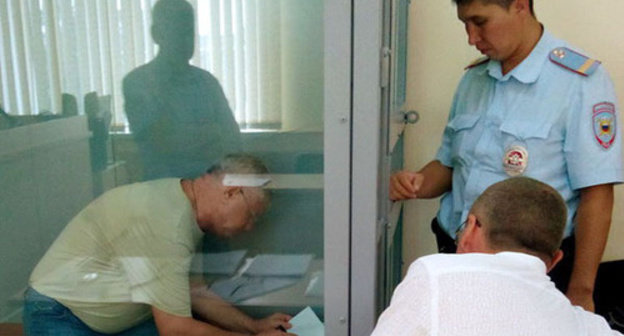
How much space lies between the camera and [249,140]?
3.74 feet

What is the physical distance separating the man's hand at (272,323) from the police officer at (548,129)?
397 mm

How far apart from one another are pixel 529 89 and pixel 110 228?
1021 millimetres

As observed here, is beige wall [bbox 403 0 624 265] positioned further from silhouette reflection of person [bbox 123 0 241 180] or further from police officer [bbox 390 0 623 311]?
silhouette reflection of person [bbox 123 0 241 180]

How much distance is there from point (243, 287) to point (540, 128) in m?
0.77

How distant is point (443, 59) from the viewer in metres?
1.87

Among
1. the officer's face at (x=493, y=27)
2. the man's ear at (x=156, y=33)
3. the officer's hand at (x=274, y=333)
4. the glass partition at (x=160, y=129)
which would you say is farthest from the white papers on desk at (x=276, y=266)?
the officer's face at (x=493, y=27)

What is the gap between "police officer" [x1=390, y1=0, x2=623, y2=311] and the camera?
52.2 inches

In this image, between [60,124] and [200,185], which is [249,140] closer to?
[200,185]

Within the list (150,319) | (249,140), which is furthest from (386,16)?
(150,319)

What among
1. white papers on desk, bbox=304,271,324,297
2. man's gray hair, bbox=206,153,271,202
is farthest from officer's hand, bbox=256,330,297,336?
man's gray hair, bbox=206,153,271,202

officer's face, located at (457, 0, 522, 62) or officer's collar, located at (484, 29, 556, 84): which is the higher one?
officer's face, located at (457, 0, 522, 62)

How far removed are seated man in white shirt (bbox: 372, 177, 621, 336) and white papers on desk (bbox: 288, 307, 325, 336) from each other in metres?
0.34

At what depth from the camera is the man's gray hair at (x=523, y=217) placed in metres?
0.94

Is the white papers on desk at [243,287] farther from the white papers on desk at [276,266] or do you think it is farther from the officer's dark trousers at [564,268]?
the officer's dark trousers at [564,268]
